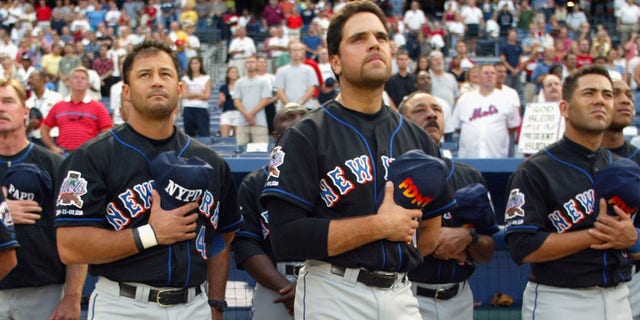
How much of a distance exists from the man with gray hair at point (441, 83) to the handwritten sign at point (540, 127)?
10.6 ft

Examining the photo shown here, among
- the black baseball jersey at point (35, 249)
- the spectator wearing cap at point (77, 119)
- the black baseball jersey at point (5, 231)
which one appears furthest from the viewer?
the spectator wearing cap at point (77, 119)

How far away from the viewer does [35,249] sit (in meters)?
4.25

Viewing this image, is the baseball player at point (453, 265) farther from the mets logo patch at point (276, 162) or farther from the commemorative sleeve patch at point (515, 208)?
the mets logo patch at point (276, 162)

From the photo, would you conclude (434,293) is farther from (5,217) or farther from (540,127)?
(540,127)

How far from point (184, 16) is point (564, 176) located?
16.6m

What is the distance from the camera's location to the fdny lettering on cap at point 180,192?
3.31m

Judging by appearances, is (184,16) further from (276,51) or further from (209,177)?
(209,177)

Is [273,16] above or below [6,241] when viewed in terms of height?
above

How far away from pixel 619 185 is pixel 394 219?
1.34 m

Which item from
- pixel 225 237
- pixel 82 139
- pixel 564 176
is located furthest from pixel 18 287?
pixel 82 139

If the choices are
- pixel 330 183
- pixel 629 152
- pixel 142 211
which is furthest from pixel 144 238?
pixel 629 152

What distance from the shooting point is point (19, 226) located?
4250 mm

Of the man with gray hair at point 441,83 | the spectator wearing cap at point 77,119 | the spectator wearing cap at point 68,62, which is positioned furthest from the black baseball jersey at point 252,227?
the spectator wearing cap at point 68,62

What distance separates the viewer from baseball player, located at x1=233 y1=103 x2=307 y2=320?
4332 mm
